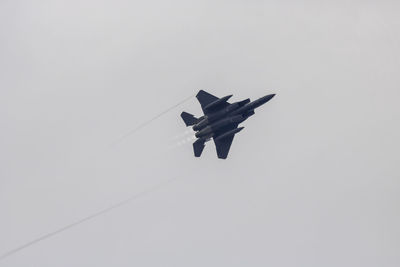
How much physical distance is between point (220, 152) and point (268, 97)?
10.5 metres

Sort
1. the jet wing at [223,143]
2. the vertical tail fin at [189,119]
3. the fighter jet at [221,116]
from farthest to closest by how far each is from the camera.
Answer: the jet wing at [223,143] < the vertical tail fin at [189,119] < the fighter jet at [221,116]

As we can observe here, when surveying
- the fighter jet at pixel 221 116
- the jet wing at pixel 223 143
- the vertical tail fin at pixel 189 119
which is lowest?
the jet wing at pixel 223 143

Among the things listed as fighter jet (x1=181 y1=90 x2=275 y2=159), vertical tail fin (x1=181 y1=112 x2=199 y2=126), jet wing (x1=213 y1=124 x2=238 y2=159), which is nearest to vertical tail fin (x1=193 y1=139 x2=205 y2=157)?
fighter jet (x1=181 y1=90 x2=275 y2=159)

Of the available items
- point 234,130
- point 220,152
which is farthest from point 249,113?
point 220,152

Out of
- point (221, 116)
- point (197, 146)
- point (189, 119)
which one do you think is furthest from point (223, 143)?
point (189, 119)

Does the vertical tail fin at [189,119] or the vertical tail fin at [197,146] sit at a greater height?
the vertical tail fin at [189,119]

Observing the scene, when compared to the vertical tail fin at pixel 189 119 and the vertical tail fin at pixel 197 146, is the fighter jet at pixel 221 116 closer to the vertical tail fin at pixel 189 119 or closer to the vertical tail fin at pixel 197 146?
the vertical tail fin at pixel 189 119

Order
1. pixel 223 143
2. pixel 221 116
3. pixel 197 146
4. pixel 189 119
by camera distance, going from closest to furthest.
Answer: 1. pixel 221 116
2. pixel 189 119
3. pixel 197 146
4. pixel 223 143

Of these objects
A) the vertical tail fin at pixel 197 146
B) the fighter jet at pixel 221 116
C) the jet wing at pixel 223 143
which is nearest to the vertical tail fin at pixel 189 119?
the fighter jet at pixel 221 116

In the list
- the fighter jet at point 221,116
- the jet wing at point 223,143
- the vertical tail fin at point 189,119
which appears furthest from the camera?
the jet wing at point 223,143

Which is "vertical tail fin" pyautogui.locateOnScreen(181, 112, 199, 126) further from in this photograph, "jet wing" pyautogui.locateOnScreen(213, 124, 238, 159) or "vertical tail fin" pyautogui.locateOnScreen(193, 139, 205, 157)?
"jet wing" pyautogui.locateOnScreen(213, 124, 238, 159)

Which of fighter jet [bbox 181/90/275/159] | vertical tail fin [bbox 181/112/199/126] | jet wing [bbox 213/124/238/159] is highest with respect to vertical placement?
vertical tail fin [bbox 181/112/199/126]

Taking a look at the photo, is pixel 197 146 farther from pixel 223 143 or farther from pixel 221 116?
pixel 221 116

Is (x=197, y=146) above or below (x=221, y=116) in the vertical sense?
below
